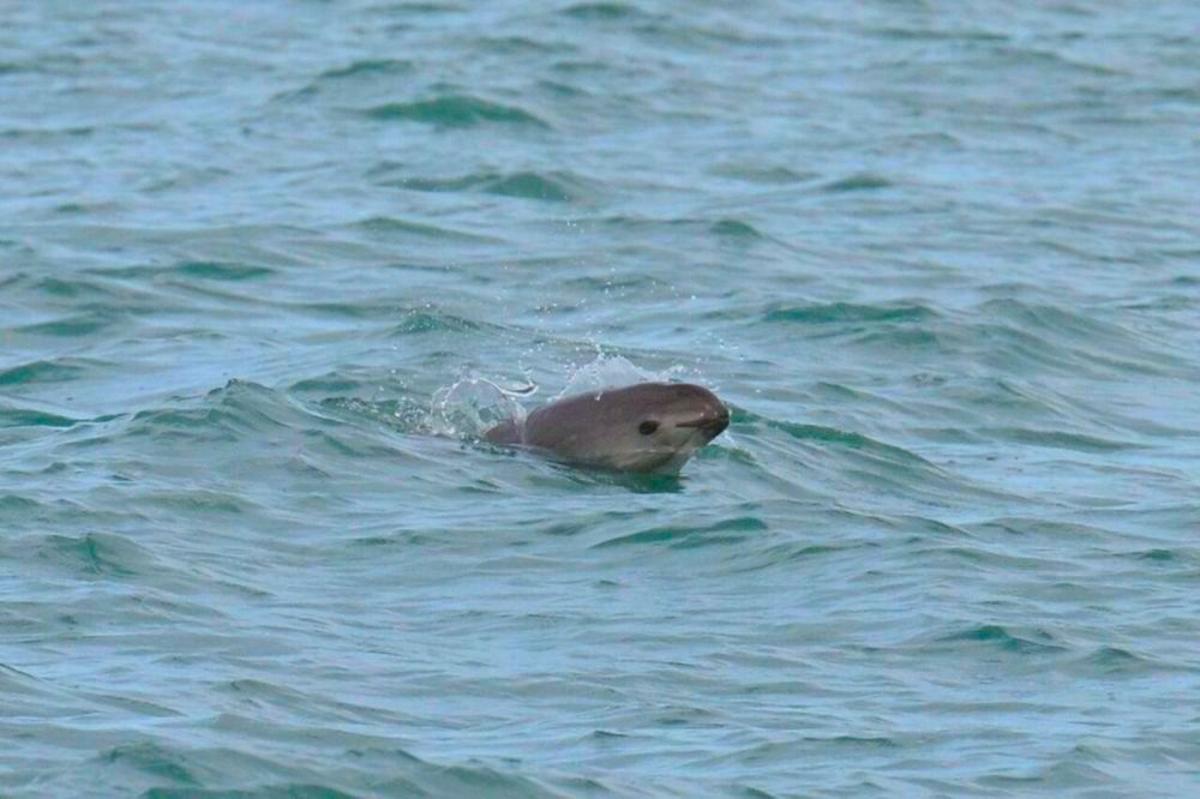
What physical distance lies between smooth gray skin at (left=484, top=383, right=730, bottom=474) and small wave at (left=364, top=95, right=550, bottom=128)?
11485 mm

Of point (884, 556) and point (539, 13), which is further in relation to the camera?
point (539, 13)

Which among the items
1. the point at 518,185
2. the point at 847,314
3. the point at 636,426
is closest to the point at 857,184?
the point at 518,185

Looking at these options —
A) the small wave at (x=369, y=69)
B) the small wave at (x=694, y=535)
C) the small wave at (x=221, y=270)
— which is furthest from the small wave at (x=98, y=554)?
the small wave at (x=369, y=69)

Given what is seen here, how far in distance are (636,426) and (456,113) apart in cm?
1215

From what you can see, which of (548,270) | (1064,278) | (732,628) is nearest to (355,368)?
(548,270)

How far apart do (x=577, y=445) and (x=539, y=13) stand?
18090mm

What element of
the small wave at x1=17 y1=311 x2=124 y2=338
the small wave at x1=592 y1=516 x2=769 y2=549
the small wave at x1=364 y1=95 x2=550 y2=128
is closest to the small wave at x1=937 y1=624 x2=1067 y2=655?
the small wave at x1=592 y1=516 x2=769 y2=549

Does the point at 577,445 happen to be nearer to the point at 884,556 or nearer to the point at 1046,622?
the point at 884,556

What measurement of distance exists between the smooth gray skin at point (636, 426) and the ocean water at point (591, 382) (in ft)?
0.68

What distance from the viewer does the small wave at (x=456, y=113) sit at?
2342cm

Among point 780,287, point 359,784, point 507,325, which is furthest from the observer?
point 780,287

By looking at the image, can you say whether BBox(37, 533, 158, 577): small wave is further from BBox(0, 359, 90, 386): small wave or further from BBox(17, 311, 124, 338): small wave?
BBox(17, 311, 124, 338): small wave

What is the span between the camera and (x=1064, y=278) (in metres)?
18.1

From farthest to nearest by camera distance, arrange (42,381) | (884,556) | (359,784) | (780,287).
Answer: (780,287)
(42,381)
(884,556)
(359,784)
